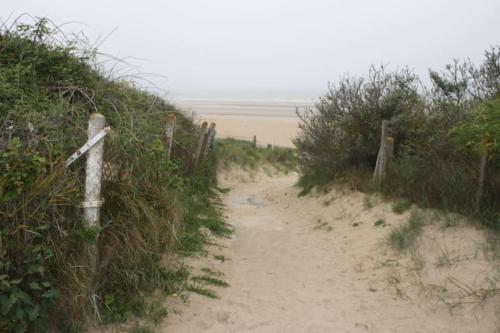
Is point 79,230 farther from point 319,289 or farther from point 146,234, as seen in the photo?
point 319,289

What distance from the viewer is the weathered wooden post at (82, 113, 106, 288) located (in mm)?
3910

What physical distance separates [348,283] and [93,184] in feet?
10.9

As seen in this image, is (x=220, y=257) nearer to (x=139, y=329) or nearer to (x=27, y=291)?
(x=139, y=329)

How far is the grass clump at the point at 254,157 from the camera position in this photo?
16.2m

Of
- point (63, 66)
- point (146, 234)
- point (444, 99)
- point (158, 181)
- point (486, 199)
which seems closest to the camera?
point (146, 234)

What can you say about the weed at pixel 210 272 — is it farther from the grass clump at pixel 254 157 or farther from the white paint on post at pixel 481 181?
the grass clump at pixel 254 157

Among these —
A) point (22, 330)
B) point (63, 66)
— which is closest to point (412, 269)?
point (22, 330)

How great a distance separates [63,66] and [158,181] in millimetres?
1853

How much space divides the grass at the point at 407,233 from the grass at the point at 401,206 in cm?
57

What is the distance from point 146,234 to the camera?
4.52m

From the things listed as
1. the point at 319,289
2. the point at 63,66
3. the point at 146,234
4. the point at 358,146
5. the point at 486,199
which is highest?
the point at 63,66

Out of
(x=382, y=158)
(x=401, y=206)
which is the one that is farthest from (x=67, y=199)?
(x=382, y=158)

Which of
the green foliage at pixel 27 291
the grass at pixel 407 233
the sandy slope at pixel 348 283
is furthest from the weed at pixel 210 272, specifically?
the grass at pixel 407 233

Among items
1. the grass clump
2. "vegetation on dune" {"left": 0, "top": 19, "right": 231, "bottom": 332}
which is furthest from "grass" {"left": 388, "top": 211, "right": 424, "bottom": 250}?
the grass clump
